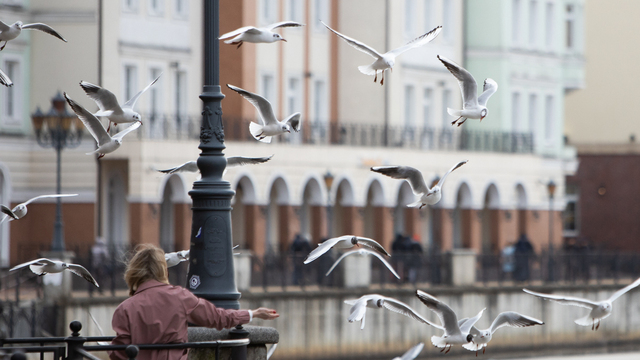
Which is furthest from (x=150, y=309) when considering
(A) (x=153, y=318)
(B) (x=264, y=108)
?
(B) (x=264, y=108)

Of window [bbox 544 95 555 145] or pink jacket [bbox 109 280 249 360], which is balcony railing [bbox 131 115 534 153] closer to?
window [bbox 544 95 555 145]

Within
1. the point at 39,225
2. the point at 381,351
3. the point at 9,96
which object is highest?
the point at 9,96

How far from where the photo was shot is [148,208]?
4078cm

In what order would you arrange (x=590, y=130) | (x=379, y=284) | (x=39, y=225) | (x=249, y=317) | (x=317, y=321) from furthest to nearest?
(x=590, y=130), (x=39, y=225), (x=379, y=284), (x=317, y=321), (x=249, y=317)

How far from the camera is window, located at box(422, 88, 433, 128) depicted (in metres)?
51.7

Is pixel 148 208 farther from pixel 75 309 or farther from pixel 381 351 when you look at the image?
pixel 75 309

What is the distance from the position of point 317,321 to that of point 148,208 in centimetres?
871

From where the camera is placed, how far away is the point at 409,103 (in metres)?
51.1

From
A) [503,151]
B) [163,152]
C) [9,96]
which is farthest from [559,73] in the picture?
[9,96]

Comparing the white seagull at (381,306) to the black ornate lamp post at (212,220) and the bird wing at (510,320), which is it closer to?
the bird wing at (510,320)

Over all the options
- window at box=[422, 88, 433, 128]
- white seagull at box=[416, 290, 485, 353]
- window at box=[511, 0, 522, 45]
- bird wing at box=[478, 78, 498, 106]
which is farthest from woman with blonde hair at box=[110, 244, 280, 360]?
window at box=[511, 0, 522, 45]

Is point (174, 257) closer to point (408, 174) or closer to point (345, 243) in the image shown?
point (345, 243)

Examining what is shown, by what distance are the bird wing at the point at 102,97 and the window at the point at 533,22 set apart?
4392cm

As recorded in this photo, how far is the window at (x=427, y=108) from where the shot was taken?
51.7 meters
